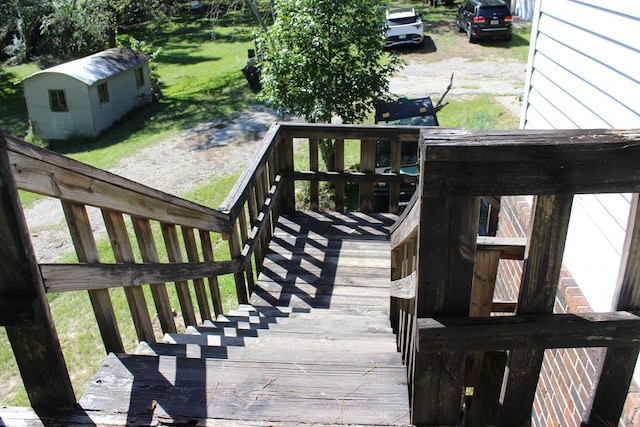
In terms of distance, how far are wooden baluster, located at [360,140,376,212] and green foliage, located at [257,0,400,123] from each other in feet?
15.6

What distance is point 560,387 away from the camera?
337 centimetres

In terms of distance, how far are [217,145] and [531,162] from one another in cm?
1471

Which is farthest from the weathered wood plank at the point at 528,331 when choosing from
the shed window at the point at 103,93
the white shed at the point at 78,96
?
the shed window at the point at 103,93

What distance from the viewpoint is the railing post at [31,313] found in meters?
1.89

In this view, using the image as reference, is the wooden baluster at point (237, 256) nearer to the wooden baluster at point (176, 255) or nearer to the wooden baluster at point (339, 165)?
the wooden baluster at point (176, 255)

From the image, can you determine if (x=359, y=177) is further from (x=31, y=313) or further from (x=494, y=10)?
(x=494, y=10)

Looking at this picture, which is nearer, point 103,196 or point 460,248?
point 460,248

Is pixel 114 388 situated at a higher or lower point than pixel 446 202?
lower

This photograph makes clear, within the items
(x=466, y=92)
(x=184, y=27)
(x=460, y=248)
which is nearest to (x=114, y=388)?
(x=460, y=248)

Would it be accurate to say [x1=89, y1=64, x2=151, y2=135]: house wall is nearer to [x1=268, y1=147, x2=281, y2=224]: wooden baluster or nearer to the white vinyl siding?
[x1=268, y1=147, x2=281, y2=224]: wooden baluster

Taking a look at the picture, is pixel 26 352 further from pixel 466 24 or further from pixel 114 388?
pixel 466 24

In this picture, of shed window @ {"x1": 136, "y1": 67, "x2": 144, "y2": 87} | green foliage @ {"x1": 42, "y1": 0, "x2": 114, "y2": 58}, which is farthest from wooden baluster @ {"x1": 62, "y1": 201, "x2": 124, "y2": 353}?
green foliage @ {"x1": 42, "y1": 0, "x2": 114, "y2": 58}

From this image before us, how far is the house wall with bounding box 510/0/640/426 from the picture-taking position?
3.08m

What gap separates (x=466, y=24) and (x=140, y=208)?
24.2 metres
